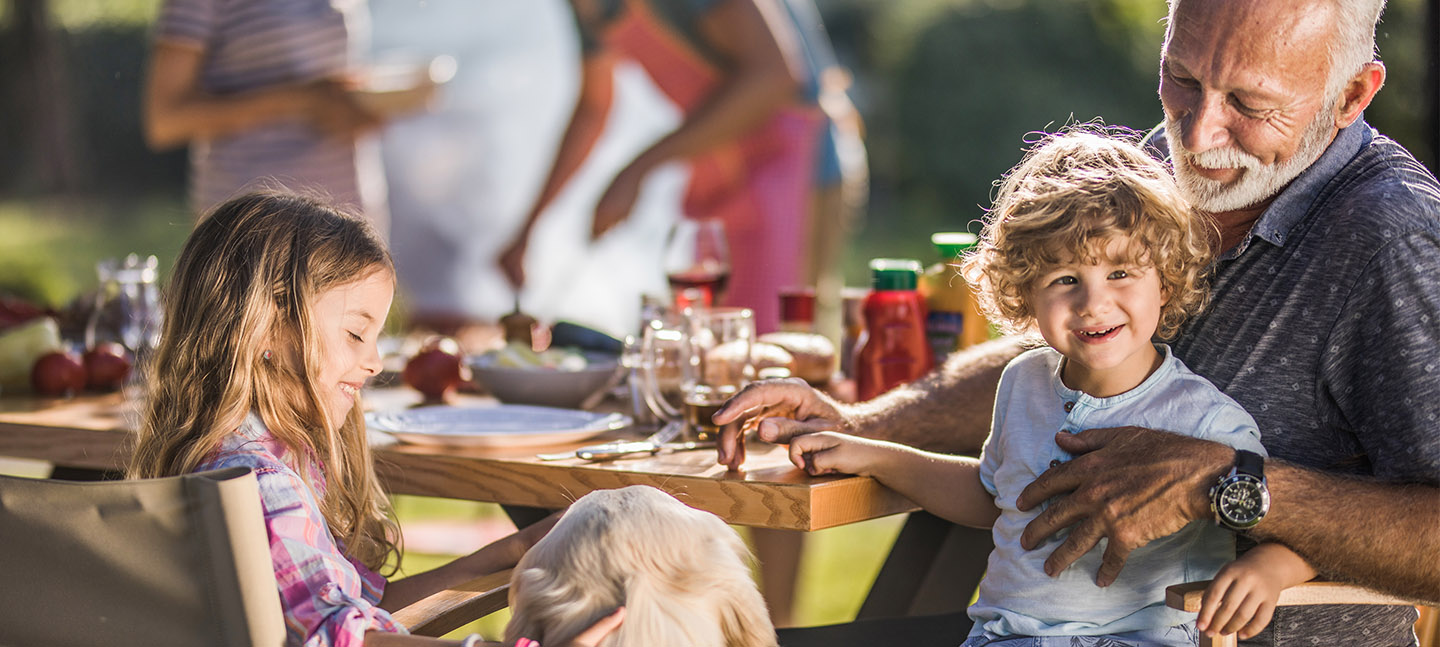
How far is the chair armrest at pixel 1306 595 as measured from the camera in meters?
1.56

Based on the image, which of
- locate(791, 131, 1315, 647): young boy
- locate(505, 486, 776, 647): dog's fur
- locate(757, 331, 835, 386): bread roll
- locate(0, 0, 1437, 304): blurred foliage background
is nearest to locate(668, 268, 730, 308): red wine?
locate(757, 331, 835, 386): bread roll

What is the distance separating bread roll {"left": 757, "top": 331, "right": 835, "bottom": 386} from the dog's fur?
3.50 ft

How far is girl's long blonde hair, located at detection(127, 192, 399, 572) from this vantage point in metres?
1.64

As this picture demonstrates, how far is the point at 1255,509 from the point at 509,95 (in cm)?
588

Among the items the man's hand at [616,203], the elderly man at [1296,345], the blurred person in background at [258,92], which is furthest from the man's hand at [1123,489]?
the blurred person in background at [258,92]

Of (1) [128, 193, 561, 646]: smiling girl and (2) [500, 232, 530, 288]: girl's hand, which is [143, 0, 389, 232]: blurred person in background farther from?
(1) [128, 193, 561, 646]: smiling girl

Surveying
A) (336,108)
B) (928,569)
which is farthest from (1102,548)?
(336,108)

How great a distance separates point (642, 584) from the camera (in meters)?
1.28

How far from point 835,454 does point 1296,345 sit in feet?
2.14

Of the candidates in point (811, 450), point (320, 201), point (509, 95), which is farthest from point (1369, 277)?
point (509, 95)

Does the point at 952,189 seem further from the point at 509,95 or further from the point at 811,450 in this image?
the point at 811,450

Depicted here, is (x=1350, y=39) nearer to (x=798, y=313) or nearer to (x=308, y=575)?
(x=798, y=313)

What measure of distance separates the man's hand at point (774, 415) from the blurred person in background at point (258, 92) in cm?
193

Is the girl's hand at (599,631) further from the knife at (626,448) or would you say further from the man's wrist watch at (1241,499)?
the man's wrist watch at (1241,499)
